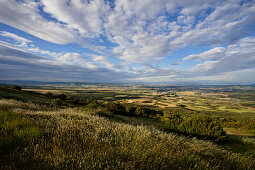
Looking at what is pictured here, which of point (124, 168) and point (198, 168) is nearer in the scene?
point (124, 168)

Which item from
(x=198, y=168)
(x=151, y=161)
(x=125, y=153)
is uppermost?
(x=125, y=153)

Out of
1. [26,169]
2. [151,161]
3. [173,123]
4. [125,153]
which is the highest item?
[26,169]

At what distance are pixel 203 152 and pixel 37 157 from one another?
5.34m

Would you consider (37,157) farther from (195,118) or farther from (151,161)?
(195,118)

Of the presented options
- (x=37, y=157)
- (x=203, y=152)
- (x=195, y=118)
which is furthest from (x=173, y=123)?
(x=37, y=157)

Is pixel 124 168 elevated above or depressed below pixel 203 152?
above

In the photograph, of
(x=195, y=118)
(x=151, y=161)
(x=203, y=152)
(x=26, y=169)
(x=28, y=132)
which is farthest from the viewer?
(x=195, y=118)

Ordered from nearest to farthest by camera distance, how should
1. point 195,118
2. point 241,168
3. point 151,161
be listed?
point 151,161
point 241,168
point 195,118

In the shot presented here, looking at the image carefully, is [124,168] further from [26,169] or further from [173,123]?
[173,123]

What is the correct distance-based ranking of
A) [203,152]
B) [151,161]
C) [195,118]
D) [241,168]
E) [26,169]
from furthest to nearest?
1. [195,118]
2. [203,152]
3. [241,168]
4. [151,161]
5. [26,169]

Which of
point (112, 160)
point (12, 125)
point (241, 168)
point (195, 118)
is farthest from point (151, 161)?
point (195, 118)

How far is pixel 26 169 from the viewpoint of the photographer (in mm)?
2156

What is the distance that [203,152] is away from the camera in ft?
14.0

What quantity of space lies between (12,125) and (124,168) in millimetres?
4201
